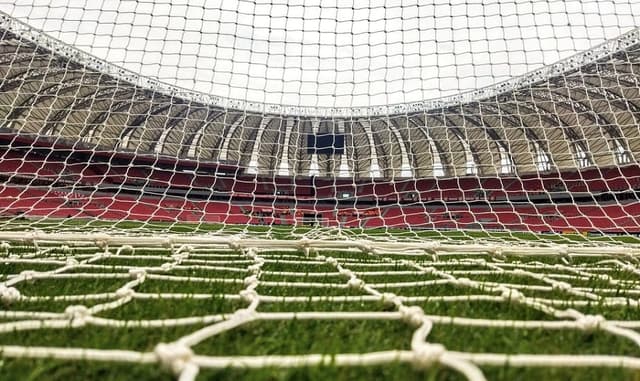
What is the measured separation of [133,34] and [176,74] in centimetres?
54

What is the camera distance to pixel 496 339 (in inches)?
27.0

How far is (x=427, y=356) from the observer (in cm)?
50

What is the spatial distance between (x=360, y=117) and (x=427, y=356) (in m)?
9.34

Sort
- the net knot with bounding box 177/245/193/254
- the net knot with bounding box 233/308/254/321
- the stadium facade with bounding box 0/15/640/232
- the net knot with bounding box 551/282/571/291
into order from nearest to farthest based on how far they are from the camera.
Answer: the net knot with bounding box 233/308/254/321
the net knot with bounding box 551/282/571/291
the net knot with bounding box 177/245/193/254
the stadium facade with bounding box 0/15/640/232

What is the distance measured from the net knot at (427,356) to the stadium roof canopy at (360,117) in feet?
17.0

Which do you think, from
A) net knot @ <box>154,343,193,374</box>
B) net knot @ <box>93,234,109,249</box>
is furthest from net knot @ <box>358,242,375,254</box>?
net knot @ <box>154,343,193,374</box>

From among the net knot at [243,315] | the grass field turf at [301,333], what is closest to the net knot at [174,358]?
the grass field turf at [301,333]

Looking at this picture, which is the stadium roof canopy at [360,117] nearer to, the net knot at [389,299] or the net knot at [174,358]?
the net knot at [389,299]

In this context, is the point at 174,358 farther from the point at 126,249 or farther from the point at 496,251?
the point at 496,251

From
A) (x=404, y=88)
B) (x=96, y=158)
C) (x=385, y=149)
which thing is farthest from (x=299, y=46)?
(x=385, y=149)

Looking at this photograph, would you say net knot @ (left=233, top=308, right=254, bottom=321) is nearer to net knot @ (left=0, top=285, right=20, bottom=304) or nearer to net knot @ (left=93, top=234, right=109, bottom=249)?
net knot @ (left=0, top=285, right=20, bottom=304)

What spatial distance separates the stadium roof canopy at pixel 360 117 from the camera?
6711 mm

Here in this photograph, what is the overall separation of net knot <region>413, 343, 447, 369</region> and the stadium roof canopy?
5.19 m

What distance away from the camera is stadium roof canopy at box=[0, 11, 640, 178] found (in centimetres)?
671
